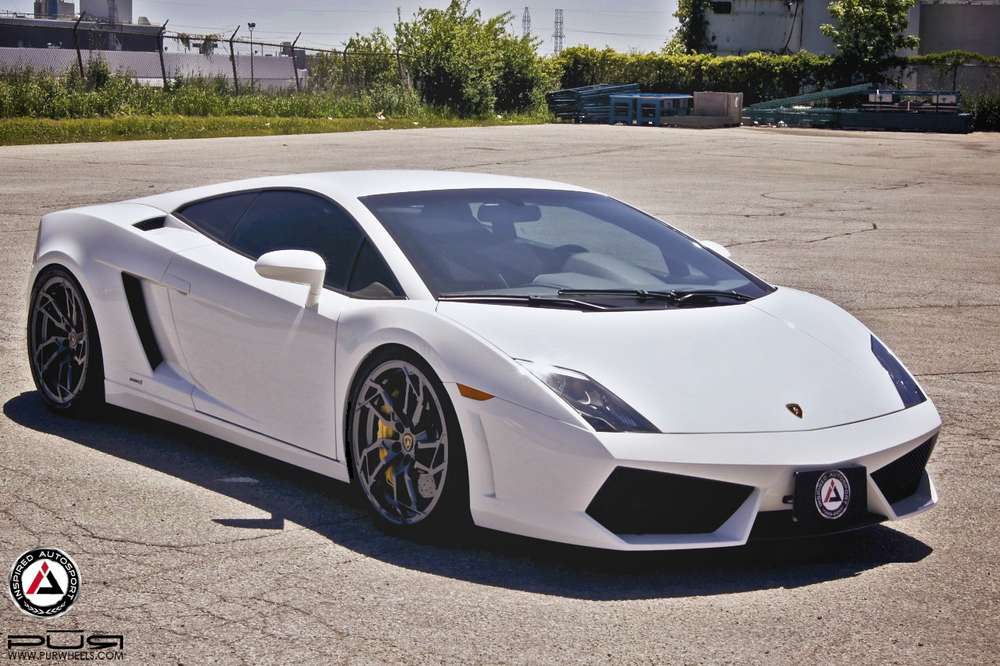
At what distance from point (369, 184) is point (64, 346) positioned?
180 centimetres

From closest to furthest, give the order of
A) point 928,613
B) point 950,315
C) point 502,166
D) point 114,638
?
1. point 114,638
2. point 928,613
3. point 950,315
4. point 502,166

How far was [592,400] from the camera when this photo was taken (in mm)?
4352

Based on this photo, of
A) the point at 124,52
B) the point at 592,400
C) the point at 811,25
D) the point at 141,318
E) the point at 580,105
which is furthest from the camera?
the point at 124,52

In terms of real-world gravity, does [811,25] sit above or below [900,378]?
above

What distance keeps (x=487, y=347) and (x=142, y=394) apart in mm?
2147

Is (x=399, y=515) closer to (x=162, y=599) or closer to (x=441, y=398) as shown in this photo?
(x=441, y=398)

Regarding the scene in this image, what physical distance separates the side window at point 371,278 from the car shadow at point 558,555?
2.68 feet

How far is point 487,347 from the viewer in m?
4.52

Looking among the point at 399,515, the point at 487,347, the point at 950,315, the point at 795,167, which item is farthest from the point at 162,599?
the point at 795,167

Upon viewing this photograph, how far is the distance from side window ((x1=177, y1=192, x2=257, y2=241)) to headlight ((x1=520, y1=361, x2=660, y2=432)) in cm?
206

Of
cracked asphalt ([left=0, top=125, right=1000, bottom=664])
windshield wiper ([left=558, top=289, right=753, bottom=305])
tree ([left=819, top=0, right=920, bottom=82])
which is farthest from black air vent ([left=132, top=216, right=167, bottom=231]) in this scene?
tree ([left=819, top=0, right=920, bottom=82])

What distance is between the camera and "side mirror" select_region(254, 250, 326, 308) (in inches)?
199

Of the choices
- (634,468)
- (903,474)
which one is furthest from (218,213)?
(903,474)

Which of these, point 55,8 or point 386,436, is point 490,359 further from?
point 55,8
